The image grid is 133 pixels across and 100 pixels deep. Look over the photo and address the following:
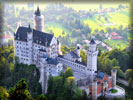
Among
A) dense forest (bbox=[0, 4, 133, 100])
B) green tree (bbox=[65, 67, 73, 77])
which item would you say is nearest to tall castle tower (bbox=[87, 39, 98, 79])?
green tree (bbox=[65, 67, 73, 77])

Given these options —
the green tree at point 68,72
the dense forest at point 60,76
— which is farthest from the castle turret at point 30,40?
the green tree at point 68,72

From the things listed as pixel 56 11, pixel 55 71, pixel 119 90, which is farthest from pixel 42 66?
pixel 56 11

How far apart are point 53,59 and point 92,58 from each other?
18.9ft

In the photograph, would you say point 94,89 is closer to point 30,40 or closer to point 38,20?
point 30,40

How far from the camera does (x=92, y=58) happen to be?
4744 centimetres

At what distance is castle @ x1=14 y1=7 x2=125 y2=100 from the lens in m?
46.9

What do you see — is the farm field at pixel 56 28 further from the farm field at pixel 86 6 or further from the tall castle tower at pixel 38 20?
the tall castle tower at pixel 38 20

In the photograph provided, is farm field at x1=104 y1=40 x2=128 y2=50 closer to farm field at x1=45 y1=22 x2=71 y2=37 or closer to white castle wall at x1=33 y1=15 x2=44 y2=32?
farm field at x1=45 y1=22 x2=71 y2=37

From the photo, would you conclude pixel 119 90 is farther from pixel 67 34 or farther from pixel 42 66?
pixel 67 34

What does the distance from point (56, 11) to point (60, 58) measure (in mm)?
45852

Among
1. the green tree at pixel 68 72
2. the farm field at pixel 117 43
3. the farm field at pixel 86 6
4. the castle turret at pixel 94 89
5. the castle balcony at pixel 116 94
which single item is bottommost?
the castle balcony at pixel 116 94

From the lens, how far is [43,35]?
52.0 meters

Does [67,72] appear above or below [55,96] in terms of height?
above

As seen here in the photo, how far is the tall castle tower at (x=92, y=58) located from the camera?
155 ft
